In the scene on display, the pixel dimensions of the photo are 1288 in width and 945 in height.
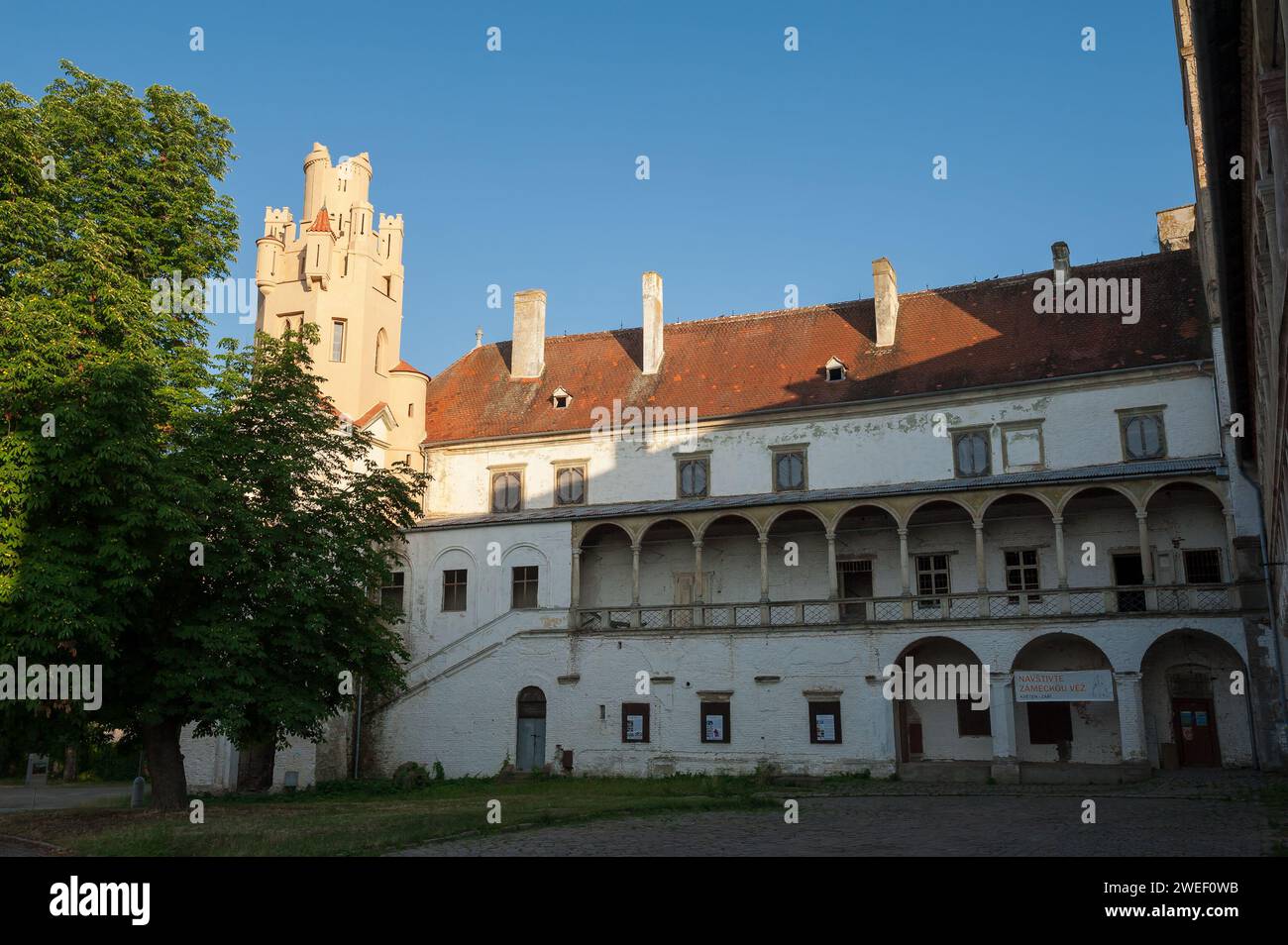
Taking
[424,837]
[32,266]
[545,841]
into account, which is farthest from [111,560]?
[545,841]

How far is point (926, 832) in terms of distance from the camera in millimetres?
17047

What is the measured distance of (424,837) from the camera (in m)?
16.0

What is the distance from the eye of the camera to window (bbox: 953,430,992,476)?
3139 cm

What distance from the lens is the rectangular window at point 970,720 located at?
29984 millimetres

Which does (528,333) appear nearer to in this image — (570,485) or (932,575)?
(570,485)

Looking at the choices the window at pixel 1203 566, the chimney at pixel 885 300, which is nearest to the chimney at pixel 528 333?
the chimney at pixel 885 300

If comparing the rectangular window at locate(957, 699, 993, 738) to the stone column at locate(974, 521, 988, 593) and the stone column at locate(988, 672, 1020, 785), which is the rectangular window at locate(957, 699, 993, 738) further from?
the stone column at locate(974, 521, 988, 593)

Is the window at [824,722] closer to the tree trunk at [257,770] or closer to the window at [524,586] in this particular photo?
the window at [524,586]

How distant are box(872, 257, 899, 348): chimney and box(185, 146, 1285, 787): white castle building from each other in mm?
91

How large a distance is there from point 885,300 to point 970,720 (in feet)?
44.5

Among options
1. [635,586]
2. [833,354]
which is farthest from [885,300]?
[635,586]

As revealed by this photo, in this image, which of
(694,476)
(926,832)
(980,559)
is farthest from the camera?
(694,476)

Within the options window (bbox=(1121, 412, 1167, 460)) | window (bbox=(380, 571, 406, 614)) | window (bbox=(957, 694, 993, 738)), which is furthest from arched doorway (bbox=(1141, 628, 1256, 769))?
window (bbox=(380, 571, 406, 614))

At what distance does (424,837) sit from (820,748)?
1613 cm
